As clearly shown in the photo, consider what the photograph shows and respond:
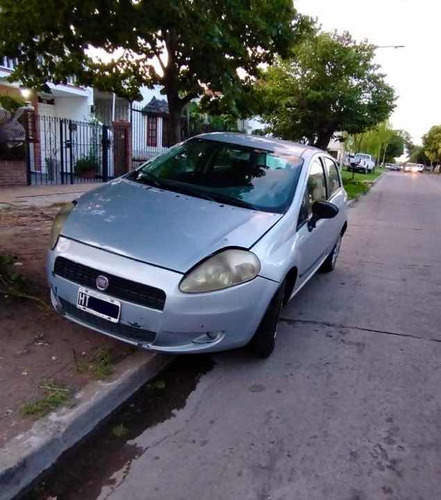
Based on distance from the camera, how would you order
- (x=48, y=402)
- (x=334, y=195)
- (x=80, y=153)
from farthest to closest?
(x=80, y=153) < (x=334, y=195) < (x=48, y=402)

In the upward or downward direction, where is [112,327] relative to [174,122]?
downward

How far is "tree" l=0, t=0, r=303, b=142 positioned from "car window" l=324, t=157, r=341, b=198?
4.76 feet

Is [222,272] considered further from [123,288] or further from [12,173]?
[12,173]

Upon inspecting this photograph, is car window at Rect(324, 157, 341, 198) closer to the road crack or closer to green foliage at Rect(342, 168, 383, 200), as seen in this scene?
the road crack

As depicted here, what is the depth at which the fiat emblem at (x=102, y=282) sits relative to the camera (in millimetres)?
3217

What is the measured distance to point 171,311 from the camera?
310 centimetres

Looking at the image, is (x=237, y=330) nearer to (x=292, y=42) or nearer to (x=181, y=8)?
(x=181, y=8)

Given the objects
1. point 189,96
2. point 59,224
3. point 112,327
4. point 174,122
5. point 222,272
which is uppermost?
point 189,96

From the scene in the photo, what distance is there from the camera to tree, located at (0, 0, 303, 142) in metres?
4.64

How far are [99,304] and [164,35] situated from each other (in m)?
4.34

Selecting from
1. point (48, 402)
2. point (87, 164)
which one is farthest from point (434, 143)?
point (48, 402)

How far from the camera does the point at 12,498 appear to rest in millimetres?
2338

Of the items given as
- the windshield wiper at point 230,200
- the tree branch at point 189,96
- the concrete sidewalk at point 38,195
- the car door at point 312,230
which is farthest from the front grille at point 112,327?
the concrete sidewalk at point 38,195

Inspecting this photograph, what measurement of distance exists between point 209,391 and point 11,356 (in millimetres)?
1410
